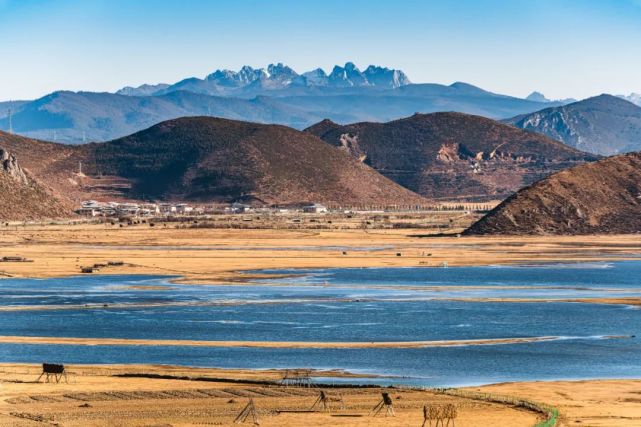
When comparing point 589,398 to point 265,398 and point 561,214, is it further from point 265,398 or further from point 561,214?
point 561,214

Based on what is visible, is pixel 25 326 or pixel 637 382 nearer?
Answer: pixel 637 382

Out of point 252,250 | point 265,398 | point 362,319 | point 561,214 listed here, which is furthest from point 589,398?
point 561,214

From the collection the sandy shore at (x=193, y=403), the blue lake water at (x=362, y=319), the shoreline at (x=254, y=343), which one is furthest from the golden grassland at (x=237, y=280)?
the shoreline at (x=254, y=343)

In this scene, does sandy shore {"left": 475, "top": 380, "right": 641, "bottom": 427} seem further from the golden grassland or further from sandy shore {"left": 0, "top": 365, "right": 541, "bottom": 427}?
sandy shore {"left": 0, "top": 365, "right": 541, "bottom": 427}

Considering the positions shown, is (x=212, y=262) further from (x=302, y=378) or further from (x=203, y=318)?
(x=302, y=378)

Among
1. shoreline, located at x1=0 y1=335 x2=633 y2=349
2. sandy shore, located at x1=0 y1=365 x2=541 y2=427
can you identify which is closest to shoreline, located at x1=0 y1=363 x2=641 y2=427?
sandy shore, located at x1=0 y1=365 x2=541 y2=427

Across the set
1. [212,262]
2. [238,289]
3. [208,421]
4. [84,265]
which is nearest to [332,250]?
[212,262]

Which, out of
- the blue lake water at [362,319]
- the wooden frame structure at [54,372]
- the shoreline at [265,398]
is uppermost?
the wooden frame structure at [54,372]

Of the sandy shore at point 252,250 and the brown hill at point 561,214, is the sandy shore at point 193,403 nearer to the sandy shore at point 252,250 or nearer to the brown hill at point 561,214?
the sandy shore at point 252,250
